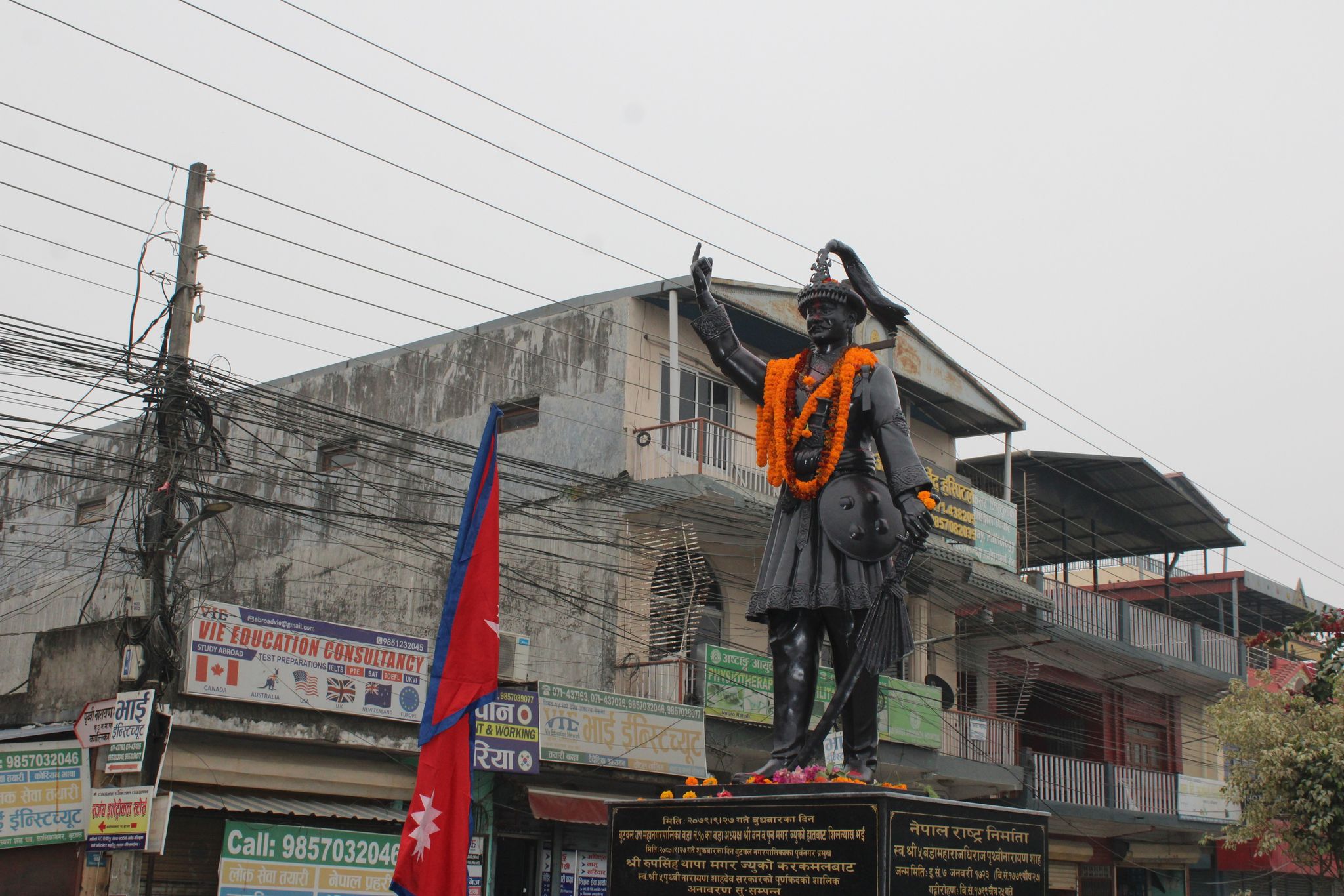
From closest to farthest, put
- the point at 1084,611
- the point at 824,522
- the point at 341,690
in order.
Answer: the point at 824,522, the point at 341,690, the point at 1084,611

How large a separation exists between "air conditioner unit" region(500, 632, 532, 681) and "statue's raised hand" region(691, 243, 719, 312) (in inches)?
421

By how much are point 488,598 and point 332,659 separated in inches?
308

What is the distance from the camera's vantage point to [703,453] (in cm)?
1830

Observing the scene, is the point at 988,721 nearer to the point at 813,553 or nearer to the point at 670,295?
the point at 670,295

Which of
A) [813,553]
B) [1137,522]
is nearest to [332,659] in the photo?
[813,553]

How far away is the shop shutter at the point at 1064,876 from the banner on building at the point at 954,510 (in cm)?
706

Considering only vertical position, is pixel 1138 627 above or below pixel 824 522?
above

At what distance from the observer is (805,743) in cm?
698

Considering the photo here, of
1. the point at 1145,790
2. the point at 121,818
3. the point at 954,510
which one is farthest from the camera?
the point at 1145,790

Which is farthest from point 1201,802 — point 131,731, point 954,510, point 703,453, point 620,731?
point 131,731

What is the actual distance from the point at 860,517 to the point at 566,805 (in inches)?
409

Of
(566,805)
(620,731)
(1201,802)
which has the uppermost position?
(620,731)

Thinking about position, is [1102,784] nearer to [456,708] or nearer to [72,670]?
[72,670]

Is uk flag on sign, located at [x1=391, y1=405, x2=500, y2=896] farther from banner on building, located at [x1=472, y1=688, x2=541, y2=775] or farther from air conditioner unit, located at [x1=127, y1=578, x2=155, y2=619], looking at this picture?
banner on building, located at [x1=472, y1=688, x2=541, y2=775]
